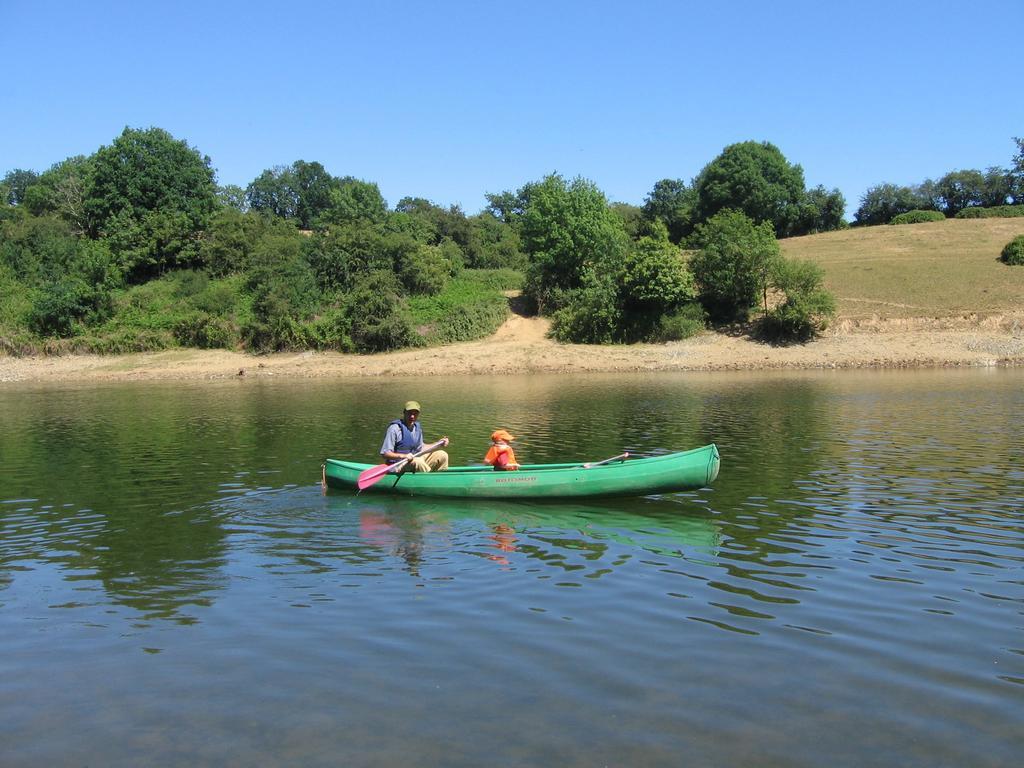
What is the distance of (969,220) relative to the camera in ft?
→ 263

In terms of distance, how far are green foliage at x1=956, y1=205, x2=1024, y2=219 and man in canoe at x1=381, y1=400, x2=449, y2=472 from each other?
84.7 metres

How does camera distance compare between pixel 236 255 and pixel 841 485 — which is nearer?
pixel 841 485

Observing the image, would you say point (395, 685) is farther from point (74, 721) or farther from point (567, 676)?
point (74, 721)

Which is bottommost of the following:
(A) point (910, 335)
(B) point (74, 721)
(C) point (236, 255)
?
(B) point (74, 721)

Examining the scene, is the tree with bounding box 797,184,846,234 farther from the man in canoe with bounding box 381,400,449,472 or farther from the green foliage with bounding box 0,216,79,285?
the man in canoe with bounding box 381,400,449,472

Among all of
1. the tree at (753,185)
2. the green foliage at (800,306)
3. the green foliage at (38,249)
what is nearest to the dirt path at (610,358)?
the green foliage at (800,306)

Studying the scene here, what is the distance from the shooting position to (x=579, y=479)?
14.4m

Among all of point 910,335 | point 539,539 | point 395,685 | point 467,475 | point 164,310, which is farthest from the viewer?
point 164,310

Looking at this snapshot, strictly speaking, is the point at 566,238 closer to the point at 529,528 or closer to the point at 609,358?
the point at 609,358

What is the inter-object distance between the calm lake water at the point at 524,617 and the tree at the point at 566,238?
38.4 meters

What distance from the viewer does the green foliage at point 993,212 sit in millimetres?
83375

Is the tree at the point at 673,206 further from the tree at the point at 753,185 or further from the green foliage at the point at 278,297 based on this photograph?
the green foliage at the point at 278,297

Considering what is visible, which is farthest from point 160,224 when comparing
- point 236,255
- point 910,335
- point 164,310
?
point 910,335

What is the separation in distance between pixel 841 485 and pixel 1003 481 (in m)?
2.84
